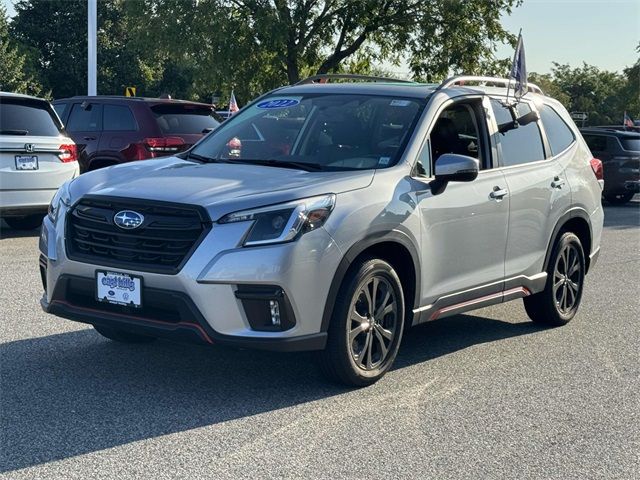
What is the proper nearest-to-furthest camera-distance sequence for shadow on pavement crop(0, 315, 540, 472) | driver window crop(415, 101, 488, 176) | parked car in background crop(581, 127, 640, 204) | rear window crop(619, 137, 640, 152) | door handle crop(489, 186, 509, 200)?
1. shadow on pavement crop(0, 315, 540, 472)
2. driver window crop(415, 101, 488, 176)
3. door handle crop(489, 186, 509, 200)
4. parked car in background crop(581, 127, 640, 204)
5. rear window crop(619, 137, 640, 152)

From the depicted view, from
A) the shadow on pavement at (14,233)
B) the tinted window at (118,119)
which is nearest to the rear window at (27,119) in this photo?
the shadow on pavement at (14,233)

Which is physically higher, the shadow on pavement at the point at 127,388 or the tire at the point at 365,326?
the tire at the point at 365,326

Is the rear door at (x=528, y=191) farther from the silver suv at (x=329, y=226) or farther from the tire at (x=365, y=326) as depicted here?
the tire at (x=365, y=326)

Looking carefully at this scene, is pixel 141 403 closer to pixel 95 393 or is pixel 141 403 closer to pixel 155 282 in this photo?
pixel 95 393

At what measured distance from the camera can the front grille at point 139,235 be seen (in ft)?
16.9

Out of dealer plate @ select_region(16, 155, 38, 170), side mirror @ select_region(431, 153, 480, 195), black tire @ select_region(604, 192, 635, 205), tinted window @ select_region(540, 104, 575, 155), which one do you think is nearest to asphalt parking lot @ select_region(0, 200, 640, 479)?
side mirror @ select_region(431, 153, 480, 195)

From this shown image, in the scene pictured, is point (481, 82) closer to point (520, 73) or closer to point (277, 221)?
point (520, 73)

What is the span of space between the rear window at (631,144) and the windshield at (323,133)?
17179 mm

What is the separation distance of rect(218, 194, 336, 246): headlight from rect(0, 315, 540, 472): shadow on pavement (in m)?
0.93

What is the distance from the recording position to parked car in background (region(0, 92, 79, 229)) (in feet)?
36.7

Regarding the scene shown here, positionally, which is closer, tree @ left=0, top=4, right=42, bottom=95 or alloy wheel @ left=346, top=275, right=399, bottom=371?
alloy wheel @ left=346, top=275, right=399, bottom=371

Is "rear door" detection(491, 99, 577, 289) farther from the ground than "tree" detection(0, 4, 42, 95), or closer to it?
farther from the ground

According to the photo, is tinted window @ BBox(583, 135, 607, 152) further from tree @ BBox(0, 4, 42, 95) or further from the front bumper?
tree @ BBox(0, 4, 42, 95)

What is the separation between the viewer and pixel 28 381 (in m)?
5.58
